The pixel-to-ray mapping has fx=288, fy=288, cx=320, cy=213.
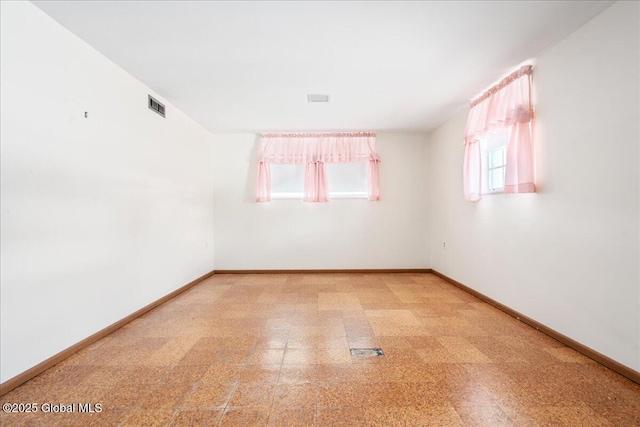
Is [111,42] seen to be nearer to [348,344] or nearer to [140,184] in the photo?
[140,184]

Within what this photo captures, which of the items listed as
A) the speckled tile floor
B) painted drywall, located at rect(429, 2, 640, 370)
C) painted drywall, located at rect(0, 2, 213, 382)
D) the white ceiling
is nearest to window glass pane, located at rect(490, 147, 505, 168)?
painted drywall, located at rect(429, 2, 640, 370)

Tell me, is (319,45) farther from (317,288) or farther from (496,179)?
(317,288)

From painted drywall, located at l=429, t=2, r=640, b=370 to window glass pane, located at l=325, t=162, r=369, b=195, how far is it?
243 cm

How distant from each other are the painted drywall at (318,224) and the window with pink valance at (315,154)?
19 cm

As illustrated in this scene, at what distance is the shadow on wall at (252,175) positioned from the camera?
5.18 metres

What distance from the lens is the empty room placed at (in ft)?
5.67

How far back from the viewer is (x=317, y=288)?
414cm

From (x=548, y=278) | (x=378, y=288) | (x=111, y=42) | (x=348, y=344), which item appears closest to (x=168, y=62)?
(x=111, y=42)

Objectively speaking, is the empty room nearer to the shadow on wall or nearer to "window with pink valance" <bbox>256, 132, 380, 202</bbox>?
"window with pink valance" <bbox>256, 132, 380, 202</bbox>

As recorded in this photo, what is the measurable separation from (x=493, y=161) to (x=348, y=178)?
233cm

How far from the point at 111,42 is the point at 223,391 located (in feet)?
9.37

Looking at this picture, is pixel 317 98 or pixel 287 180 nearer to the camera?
pixel 317 98

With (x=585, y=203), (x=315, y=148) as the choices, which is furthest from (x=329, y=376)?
(x=315, y=148)

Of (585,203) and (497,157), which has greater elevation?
(497,157)
